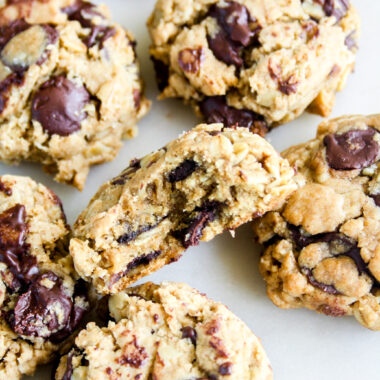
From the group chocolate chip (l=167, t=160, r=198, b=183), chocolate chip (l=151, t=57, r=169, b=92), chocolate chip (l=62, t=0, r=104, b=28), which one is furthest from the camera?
chocolate chip (l=151, t=57, r=169, b=92)

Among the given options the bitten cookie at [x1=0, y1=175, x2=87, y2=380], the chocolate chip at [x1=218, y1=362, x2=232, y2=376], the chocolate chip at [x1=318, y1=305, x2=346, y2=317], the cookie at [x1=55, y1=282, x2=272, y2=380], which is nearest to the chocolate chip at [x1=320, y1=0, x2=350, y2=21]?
the chocolate chip at [x1=318, y1=305, x2=346, y2=317]

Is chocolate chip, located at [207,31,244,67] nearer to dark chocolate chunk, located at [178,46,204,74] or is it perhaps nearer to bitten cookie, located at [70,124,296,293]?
dark chocolate chunk, located at [178,46,204,74]

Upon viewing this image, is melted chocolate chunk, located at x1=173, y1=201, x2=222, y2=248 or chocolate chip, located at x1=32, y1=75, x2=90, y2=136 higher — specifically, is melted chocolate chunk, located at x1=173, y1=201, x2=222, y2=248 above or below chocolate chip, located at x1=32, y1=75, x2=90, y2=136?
below

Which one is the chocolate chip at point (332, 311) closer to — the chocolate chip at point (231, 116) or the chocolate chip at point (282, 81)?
the chocolate chip at point (231, 116)

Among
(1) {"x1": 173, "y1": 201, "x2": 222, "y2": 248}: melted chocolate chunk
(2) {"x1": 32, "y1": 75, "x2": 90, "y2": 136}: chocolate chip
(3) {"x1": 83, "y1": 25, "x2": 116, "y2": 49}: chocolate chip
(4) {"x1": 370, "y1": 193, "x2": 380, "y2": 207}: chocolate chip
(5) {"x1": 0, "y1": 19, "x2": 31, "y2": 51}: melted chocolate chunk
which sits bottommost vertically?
(4) {"x1": 370, "y1": 193, "x2": 380, "y2": 207}: chocolate chip

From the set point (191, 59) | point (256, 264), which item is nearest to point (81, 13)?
point (191, 59)

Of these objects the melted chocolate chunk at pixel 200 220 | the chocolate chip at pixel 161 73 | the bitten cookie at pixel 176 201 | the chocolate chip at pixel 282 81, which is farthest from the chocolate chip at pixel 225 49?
the melted chocolate chunk at pixel 200 220

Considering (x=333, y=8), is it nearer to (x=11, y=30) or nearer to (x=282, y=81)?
(x=282, y=81)
